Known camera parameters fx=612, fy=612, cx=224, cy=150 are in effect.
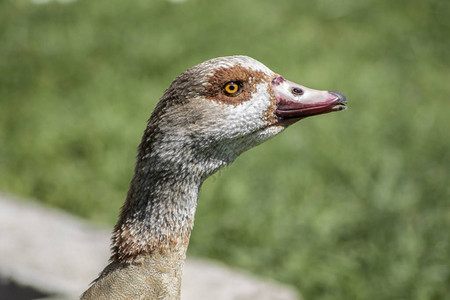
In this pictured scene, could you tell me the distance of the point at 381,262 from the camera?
168 inches

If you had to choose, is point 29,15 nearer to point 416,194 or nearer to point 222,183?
point 222,183

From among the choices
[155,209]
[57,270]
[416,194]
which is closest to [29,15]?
[57,270]

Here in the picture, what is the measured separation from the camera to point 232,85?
2.21m

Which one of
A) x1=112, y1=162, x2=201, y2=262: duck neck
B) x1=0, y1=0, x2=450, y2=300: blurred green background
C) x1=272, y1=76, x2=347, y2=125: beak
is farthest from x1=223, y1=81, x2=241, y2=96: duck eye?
x1=0, y1=0, x2=450, y2=300: blurred green background

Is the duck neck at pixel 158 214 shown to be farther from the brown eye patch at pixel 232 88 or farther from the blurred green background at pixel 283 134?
the blurred green background at pixel 283 134

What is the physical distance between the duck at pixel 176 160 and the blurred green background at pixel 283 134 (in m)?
2.18

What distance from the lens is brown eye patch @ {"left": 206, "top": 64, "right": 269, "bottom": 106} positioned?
7.18ft

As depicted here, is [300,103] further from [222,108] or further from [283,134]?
[283,134]

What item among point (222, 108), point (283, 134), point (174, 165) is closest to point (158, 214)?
point (174, 165)

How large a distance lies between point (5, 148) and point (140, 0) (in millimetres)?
2868

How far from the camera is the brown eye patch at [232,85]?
86.1 inches

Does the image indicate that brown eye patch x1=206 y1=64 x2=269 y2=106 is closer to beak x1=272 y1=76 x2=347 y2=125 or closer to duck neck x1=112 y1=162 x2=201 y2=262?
beak x1=272 y1=76 x2=347 y2=125

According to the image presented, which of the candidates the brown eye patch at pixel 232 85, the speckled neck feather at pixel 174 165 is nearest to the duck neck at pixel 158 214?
the speckled neck feather at pixel 174 165

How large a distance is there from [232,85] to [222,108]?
0.30ft
